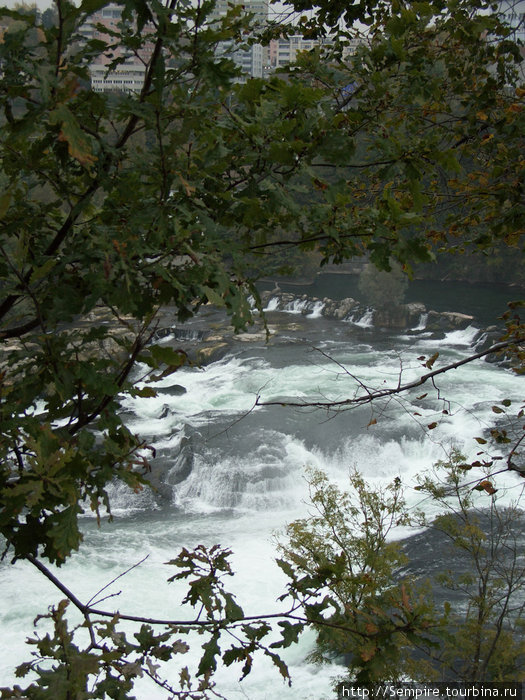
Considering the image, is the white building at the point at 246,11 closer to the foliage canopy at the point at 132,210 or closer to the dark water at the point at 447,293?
the foliage canopy at the point at 132,210

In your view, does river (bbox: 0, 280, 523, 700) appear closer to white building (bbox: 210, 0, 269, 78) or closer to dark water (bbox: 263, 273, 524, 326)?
white building (bbox: 210, 0, 269, 78)

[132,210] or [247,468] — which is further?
[247,468]

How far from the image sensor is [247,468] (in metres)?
12.2

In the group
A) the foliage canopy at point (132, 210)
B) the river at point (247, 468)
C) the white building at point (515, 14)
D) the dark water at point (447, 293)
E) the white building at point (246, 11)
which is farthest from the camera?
the dark water at point (447, 293)

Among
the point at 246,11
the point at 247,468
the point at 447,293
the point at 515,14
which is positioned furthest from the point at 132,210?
the point at 447,293

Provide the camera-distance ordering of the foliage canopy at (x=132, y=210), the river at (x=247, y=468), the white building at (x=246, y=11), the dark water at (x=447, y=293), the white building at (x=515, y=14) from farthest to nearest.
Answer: the dark water at (x=447, y=293) → the river at (x=247, y=468) → the white building at (x=515, y=14) → the white building at (x=246, y=11) → the foliage canopy at (x=132, y=210)

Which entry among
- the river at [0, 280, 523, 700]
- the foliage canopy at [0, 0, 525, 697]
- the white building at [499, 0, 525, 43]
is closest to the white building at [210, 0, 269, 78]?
the foliage canopy at [0, 0, 525, 697]

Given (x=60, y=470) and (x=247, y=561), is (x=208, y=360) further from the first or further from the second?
(x=60, y=470)

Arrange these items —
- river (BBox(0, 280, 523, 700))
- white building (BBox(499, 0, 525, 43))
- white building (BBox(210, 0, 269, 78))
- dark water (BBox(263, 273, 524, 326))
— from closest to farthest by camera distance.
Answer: white building (BBox(210, 0, 269, 78)), white building (BBox(499, 0, 525, 43)), river (BBox(0, 280, 523, 700)), dark water (BBox(263, 273, 524, 326))

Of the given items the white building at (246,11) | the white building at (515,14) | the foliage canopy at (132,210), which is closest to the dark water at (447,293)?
the white building at (515,14)

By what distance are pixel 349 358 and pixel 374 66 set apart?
16.4m

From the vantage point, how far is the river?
8.90 meters

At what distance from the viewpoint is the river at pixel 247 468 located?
8898 millimetres

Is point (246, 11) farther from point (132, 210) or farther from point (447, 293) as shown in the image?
point (447, 293)
